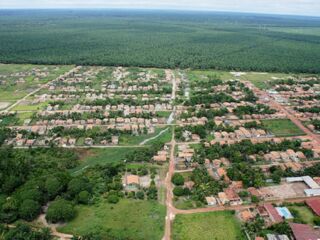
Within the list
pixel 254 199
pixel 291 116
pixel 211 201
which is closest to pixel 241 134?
pixel 291 116

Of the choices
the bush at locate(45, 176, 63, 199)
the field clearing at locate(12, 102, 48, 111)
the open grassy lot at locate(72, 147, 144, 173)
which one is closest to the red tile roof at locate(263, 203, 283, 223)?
the open grassy lot at locate(72, 147, 144, 173)

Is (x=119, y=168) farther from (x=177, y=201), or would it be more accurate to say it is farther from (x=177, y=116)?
(x=177, y=116)

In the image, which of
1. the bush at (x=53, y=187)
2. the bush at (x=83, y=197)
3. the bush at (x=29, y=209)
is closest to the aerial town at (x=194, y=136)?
the bush at (x=83, y=197)

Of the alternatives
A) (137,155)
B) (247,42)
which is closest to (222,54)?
(247,42)

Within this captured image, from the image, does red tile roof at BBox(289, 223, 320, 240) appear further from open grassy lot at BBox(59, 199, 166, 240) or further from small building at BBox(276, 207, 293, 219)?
open grassy lot at BBox(59, 199, 166, 240)

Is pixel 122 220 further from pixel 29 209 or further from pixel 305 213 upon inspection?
pixel 305 213

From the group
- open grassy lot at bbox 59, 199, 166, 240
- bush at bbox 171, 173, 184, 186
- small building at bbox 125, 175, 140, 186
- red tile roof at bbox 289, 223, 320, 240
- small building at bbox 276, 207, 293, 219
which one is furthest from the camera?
small building at bbox 125, 175, 140, 186

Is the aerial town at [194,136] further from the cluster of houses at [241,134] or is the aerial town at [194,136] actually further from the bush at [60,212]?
the bush at [60,212]
